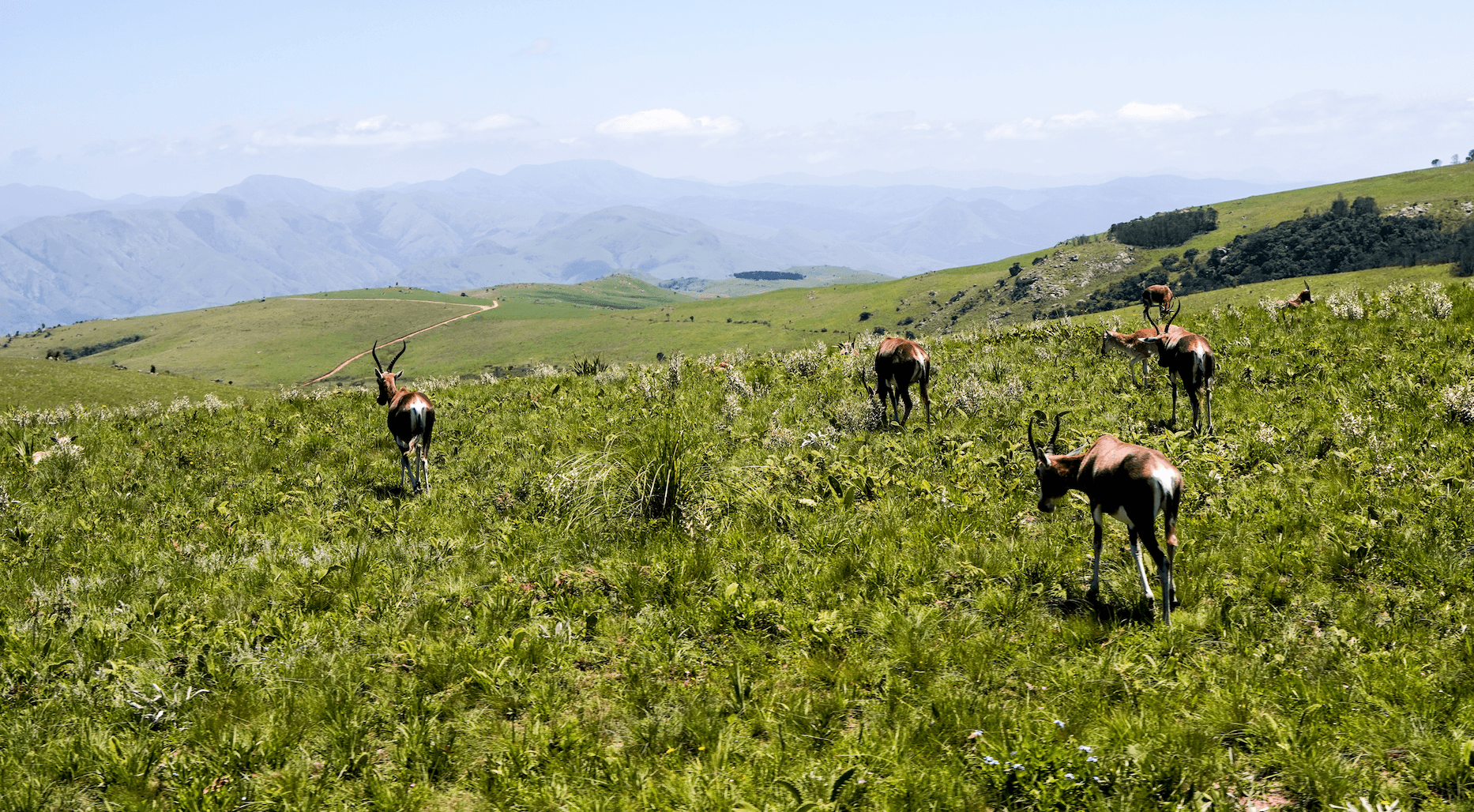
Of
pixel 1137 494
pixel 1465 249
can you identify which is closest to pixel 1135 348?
pixel 1137 494

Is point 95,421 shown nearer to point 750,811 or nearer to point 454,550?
point 454,550

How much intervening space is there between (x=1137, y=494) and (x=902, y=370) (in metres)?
7.77

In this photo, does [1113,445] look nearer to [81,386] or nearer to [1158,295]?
[1158,295]

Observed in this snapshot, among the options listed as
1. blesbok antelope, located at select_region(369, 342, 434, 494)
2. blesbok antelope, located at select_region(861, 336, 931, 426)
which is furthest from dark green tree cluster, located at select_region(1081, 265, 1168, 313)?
blesbok antelope, located at select_region(369, 342, 434, 494)

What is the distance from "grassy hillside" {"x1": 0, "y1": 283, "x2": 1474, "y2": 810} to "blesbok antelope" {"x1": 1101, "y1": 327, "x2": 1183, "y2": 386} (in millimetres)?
1340

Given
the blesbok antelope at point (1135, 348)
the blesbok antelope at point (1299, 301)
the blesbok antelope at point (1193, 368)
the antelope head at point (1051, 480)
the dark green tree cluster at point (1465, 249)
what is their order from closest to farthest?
the antelope head at point (1051, 480), the blesbok antelope at point (1193, 368), the blesbok antelope at point (1135, 348), the blesbok antelope at point (1299, 301), the dark green tree cluster at point (1465, 249)

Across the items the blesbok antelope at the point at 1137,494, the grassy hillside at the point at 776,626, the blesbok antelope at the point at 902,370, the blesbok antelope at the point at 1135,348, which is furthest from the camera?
the blesbok antelope at the point at 1135,348

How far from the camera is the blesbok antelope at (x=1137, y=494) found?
255 inches

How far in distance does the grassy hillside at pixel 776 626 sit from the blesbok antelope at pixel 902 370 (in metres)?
0.64

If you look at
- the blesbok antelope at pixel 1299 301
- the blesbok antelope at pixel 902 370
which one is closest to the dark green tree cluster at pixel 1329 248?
the blesbok antelope at pixel 1299 301

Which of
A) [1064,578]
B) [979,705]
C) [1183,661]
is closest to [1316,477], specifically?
[1064,578]

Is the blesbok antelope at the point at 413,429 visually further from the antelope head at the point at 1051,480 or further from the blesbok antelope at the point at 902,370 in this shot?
the antelope head at the point at 1051,480

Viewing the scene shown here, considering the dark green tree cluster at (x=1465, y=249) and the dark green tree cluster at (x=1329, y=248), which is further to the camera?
the dark green tree cluster at (x=1329, y=248)

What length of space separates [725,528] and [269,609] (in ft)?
16.8
